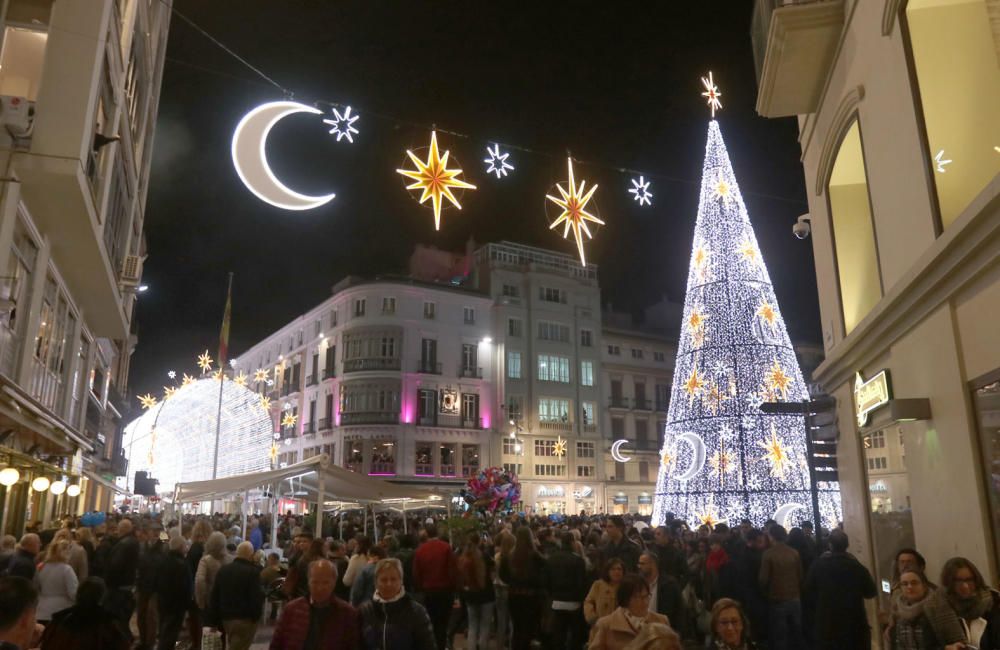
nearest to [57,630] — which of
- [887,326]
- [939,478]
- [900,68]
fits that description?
[939,478]

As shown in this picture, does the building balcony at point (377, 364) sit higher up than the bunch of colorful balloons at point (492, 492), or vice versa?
the building balcony at point (377, 364)

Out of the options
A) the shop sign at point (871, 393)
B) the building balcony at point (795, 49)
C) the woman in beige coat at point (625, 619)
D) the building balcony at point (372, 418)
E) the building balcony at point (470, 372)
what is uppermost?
the building balcony at point (470, 372)

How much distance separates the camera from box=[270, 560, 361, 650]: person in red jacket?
4.33 metres

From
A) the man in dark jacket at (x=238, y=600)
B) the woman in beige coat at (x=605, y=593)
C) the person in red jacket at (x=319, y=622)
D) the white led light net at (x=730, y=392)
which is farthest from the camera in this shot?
the white led light net at (x=730, y=392)

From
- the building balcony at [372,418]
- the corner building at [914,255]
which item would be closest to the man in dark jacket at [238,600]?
the corner building at [914,255]

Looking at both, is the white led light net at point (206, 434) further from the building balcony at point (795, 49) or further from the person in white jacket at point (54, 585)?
the building balcony at point (795, 49)

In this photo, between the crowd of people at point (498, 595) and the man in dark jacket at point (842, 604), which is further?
the man in dark jacket at point (842, 604)

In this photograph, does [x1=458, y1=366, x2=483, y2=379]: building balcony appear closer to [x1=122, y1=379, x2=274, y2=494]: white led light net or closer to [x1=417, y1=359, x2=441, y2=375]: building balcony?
[x1=417, y1=359, x2=441, y2=375]: building balcony

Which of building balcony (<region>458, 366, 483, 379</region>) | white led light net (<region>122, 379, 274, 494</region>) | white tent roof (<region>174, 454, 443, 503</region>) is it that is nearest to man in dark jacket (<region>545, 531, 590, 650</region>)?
white tent roof (<region>174, 454, 443, 503</region>)

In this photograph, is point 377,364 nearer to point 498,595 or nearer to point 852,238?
point 498,595

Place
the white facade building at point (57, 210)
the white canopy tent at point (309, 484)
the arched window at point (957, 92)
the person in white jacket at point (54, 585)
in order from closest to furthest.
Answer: the arched window at point (957, 92)
the person in white jacket at point (54, 585)
the white facade building at point (57, 210)
the white canopy tent at point (309, 484)

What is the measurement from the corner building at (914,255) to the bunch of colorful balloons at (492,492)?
11365 millimetres

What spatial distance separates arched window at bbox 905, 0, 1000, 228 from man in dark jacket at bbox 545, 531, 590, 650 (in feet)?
16.6

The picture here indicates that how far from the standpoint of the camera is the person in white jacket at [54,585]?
7.14 metres
